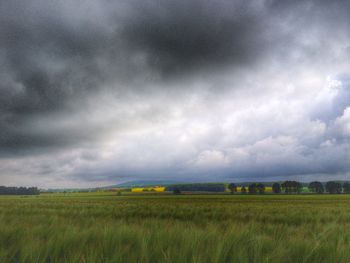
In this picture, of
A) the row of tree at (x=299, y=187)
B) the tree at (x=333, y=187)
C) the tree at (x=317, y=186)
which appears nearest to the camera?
the row of tree at (x=299, y=187)

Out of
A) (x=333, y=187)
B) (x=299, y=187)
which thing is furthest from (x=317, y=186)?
(x=299, y=187)

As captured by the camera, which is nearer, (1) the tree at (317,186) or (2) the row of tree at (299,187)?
(2) the row of tree at (299,187)

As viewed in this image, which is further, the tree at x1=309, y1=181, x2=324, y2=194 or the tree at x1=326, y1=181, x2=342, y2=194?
the tree at x1=309, y1=181, x2=324, y2=194

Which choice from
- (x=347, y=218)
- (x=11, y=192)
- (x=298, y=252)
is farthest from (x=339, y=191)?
(x=11, y=192)

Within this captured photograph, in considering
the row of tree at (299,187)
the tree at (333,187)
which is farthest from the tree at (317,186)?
the tree at (333,187)

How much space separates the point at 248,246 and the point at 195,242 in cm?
51

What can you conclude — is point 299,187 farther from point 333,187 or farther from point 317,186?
point 333,187

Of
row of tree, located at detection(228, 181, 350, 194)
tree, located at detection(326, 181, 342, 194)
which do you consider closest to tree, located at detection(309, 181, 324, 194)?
row of tree, located at detection(228, 181, 350, 194)

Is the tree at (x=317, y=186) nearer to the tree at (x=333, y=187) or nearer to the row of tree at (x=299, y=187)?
the row of tree at (x=299, y=187)

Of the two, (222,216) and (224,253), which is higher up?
(224,253)

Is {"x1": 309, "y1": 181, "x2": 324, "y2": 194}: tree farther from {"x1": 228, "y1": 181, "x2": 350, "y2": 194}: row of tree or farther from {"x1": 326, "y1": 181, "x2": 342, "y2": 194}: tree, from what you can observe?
{"x1": 326, "y1": 181, "x2": 342, "y2": 194}: tree

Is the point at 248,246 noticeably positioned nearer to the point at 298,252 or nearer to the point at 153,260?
the point at 298,252

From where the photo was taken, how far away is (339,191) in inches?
3548

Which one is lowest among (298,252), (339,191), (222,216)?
(339,191)
